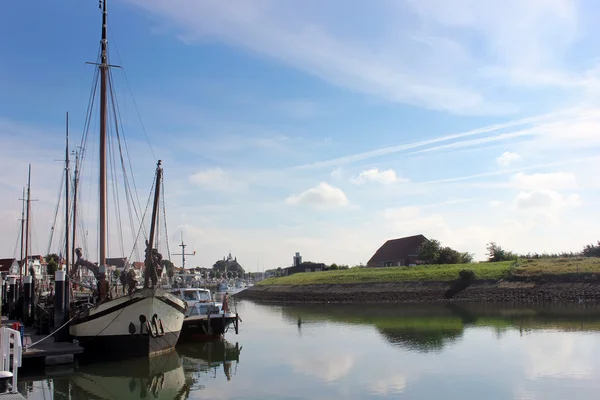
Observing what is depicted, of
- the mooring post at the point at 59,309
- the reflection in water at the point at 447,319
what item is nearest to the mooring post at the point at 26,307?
the mooring post at the point at 59,309

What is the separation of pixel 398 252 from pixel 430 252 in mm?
18475

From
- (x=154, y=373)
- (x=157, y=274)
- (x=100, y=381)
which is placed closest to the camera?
(x=100, y=381)

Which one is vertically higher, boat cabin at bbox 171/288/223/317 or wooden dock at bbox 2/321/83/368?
boat cabin at bbox 171/288/223/317

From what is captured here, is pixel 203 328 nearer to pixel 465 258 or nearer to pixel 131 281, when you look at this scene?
pixel 131 281

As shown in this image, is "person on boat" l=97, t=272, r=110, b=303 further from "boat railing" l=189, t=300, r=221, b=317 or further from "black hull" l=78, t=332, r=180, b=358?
"boat railing" l=189, t=300, r=221, b=317

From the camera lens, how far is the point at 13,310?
43.7m

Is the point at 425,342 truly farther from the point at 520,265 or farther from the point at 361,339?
the point at 520,265

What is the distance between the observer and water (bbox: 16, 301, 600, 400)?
21.0 meters

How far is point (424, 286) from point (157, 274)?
46.5 metres

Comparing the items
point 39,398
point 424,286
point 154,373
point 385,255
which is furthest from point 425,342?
point 385,255

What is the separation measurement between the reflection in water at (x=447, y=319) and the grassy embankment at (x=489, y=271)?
9.07 metres

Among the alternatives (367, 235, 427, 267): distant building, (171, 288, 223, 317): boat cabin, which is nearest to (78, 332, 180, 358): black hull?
(171, 288, 223, 317): boat cabin

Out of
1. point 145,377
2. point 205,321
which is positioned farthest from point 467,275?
point 145,377

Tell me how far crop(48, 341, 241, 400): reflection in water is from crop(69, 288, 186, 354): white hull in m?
0.87
